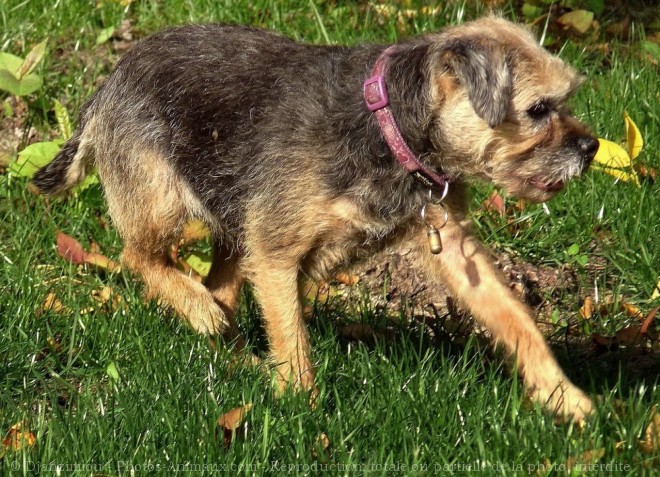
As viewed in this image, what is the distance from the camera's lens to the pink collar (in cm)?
395

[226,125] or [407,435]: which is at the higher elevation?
[226,125]

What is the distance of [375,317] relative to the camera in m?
4.66

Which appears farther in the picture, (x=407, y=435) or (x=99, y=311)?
(x=99, y=311)

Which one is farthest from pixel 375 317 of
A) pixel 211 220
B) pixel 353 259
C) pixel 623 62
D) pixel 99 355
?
pixel 623 62

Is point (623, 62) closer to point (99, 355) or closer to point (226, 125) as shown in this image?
point (226, 125)

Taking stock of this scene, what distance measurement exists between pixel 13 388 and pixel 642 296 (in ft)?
8.54

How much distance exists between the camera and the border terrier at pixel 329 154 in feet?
12.9

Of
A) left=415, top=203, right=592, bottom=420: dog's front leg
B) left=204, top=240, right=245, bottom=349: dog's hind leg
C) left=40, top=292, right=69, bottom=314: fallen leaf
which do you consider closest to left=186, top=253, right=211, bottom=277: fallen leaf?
left=204, top=240, right=245, bottom=349: dog's hind leg

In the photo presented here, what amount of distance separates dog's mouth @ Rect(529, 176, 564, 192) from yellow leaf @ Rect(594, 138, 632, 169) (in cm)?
129

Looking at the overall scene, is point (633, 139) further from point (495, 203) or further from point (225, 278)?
point (225, 278)

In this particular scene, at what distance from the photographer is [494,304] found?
421 centimetres

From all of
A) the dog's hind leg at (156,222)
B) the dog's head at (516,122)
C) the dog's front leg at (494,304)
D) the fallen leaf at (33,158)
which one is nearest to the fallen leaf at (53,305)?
the dog's hind leg at (156,222)

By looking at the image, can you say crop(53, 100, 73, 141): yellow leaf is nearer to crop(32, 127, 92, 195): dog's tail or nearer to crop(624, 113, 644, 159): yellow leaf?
crop(32, 127, 92, 195): dog's tail

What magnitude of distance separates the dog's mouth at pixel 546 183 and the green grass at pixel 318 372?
2.13 feet
